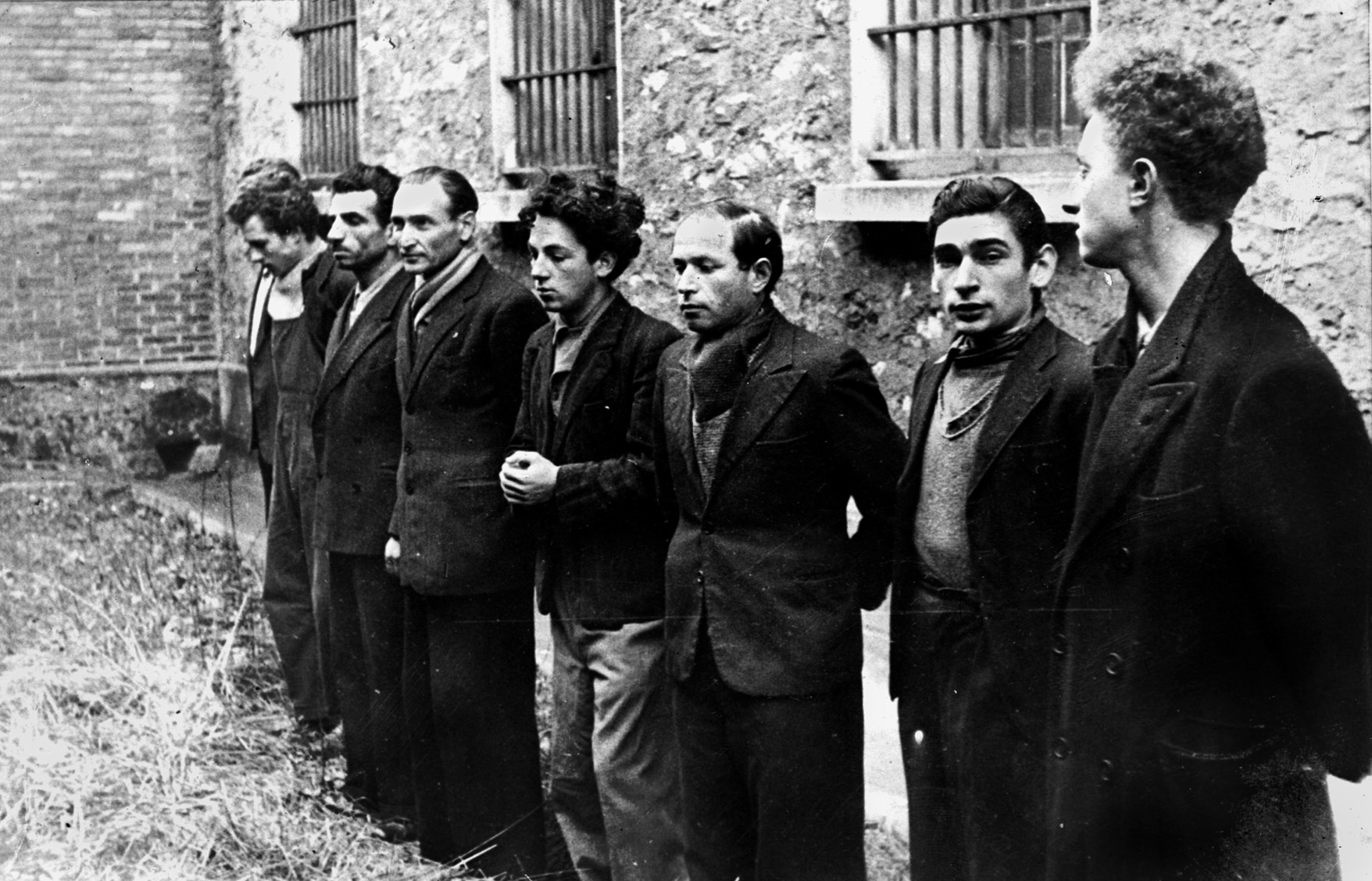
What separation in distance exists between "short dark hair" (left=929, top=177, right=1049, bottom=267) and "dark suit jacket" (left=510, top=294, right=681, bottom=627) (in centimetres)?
113

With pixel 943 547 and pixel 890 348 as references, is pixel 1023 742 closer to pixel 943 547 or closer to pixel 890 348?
pixel 943 547

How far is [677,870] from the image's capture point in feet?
14.6

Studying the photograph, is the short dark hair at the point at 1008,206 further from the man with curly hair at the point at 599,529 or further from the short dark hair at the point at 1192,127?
the man with curly hair at the point at 599,529

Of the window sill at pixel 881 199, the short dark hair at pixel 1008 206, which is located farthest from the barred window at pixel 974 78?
the short dark hair at pixel 1008 206

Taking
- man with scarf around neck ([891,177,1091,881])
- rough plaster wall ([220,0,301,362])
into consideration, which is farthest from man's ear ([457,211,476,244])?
rough plaster wall ([220,0,301,362])

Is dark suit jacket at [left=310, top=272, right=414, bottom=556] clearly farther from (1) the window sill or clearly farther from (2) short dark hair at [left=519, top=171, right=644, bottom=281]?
(1) the window sill

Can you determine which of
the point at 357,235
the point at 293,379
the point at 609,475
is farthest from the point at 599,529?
the point at 293,379

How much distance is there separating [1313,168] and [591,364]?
188 centimetres

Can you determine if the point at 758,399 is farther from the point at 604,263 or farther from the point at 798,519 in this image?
the point at 604,263

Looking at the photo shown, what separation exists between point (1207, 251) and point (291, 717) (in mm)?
4972

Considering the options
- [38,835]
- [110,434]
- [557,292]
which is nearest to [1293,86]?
[557,292]

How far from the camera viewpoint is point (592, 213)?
4.63m

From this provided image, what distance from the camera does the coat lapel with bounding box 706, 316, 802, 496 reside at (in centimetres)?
390

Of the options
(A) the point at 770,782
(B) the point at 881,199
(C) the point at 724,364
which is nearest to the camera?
(A) the point at 770,782
